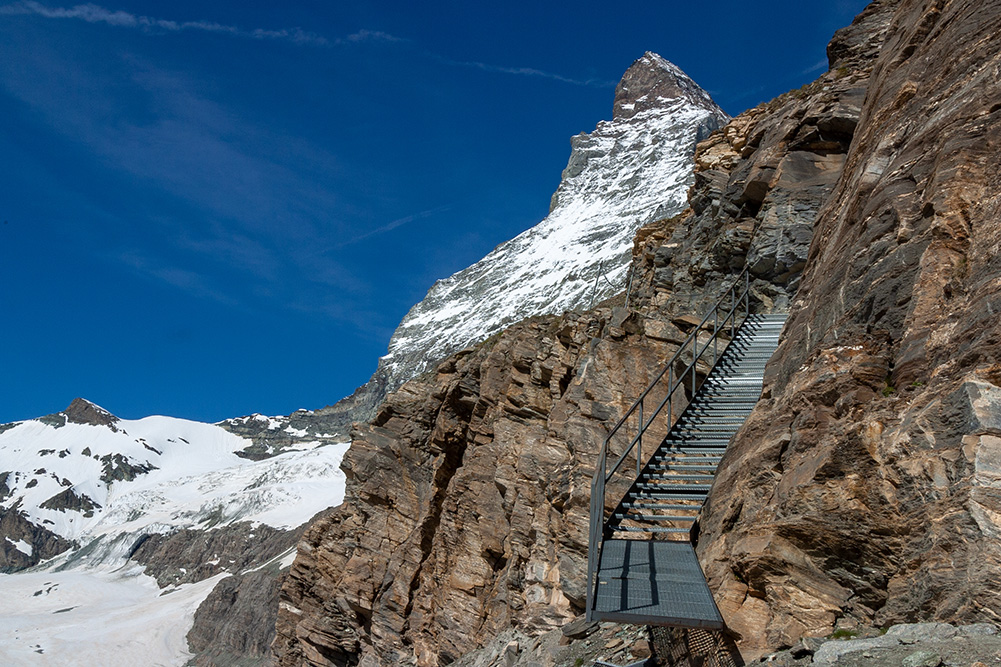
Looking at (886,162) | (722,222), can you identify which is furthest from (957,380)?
(722,222)

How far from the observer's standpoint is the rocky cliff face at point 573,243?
118125mm

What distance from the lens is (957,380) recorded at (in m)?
4.62

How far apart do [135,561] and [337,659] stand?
14167 centimetres

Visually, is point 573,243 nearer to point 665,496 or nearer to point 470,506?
point 470,506

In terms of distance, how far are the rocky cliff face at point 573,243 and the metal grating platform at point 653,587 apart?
84.8 m

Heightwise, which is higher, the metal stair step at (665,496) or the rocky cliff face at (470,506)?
the rocky cliff face at (470,506)

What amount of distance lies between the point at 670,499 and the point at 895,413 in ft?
13.2

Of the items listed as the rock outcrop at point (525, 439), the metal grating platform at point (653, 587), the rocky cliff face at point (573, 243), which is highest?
the rocky cliff face at point (573, 243)

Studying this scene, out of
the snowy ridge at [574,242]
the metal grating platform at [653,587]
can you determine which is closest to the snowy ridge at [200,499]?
the snowy ridge at [574,242]

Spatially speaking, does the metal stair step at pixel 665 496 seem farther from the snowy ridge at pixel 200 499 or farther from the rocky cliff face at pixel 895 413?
the snowy ridge at pixel 200 499

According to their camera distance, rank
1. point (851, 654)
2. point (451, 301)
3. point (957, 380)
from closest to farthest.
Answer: point (851, 654), point (957, 380), point (451, 301)

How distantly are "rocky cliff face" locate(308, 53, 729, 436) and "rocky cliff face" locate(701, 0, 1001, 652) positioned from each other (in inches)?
3354

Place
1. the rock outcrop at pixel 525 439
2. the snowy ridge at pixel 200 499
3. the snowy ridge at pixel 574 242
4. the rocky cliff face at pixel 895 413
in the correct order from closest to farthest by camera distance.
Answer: the rocky cliff face at pixel 895 413 < the rock outcrop at pixel 525 439 < the snowy ridge at pixel 574 242 < the snowy ridge at pixel 200 499

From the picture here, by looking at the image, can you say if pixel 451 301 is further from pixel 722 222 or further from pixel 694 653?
pixel 694 653
